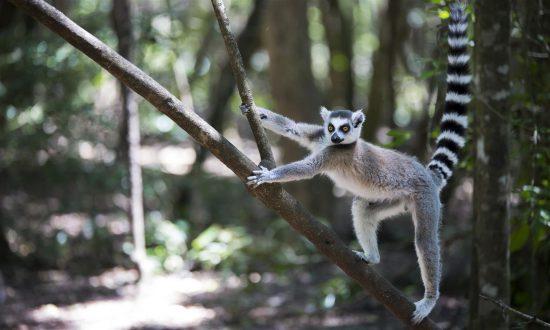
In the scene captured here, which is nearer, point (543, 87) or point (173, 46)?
point (543, 87)

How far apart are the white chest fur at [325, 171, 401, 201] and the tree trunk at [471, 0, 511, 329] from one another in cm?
80

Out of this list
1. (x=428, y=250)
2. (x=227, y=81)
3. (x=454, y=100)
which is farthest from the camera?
(x=227, y=81)

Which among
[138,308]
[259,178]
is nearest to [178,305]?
[138,308]

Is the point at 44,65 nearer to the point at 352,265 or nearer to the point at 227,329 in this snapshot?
the point at 227,329

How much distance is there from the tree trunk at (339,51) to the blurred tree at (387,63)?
0.88 meters

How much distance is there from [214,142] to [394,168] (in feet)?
5.91

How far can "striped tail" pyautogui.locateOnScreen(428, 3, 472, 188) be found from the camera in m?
4.41

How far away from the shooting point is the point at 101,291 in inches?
340

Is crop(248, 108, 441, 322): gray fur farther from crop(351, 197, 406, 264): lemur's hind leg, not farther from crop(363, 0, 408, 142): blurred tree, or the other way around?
crop(363, 0, 408, 142): blurred tree

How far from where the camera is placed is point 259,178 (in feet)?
12.8

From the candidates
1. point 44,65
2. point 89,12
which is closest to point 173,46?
point 89,12

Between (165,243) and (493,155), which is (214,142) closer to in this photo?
(493,155)

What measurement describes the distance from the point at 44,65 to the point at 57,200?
203 centimetres

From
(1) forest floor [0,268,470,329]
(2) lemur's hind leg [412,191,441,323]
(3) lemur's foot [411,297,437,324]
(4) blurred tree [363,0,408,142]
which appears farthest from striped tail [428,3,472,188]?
(4) blurred tree [363,0,408,142]
